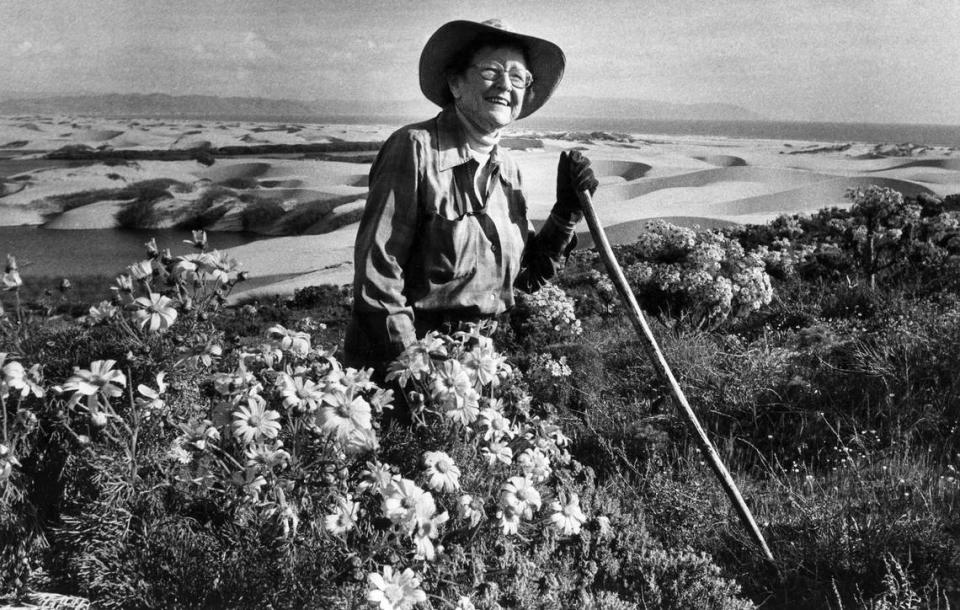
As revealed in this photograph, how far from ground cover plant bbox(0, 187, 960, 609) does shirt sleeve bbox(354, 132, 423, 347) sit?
0.18 metres

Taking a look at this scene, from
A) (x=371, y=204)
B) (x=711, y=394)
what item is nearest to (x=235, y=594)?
(x=371, y=204)

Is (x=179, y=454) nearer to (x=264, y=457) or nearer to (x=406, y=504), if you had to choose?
(x=264, y=457)

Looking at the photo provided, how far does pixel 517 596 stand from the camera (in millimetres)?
1819

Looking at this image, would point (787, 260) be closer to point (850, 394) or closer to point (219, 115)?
point (850, 394)

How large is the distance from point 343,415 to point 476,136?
3.23 ft

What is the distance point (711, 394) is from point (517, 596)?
8.02 ft

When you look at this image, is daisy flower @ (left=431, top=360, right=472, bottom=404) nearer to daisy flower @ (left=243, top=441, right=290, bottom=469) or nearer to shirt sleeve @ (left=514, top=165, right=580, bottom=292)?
daisy flower @ (left=243, top=441, right=290, bottom=469)

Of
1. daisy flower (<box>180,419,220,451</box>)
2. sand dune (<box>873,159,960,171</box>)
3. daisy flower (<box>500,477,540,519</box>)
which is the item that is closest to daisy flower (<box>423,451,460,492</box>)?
daisy flower (<box>500,477,540,519</box>)

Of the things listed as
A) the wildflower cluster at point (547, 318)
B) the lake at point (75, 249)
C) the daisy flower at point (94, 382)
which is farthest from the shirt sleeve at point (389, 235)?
the lake at point (75, 249)

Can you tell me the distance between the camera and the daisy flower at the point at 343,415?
156 centimetres

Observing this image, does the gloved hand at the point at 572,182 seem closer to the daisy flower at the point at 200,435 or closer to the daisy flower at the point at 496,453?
the daisy flower at the point at 496,453

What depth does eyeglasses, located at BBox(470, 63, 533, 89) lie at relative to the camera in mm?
2105

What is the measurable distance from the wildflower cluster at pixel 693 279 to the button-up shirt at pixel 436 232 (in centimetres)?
243

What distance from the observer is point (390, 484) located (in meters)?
1.56
